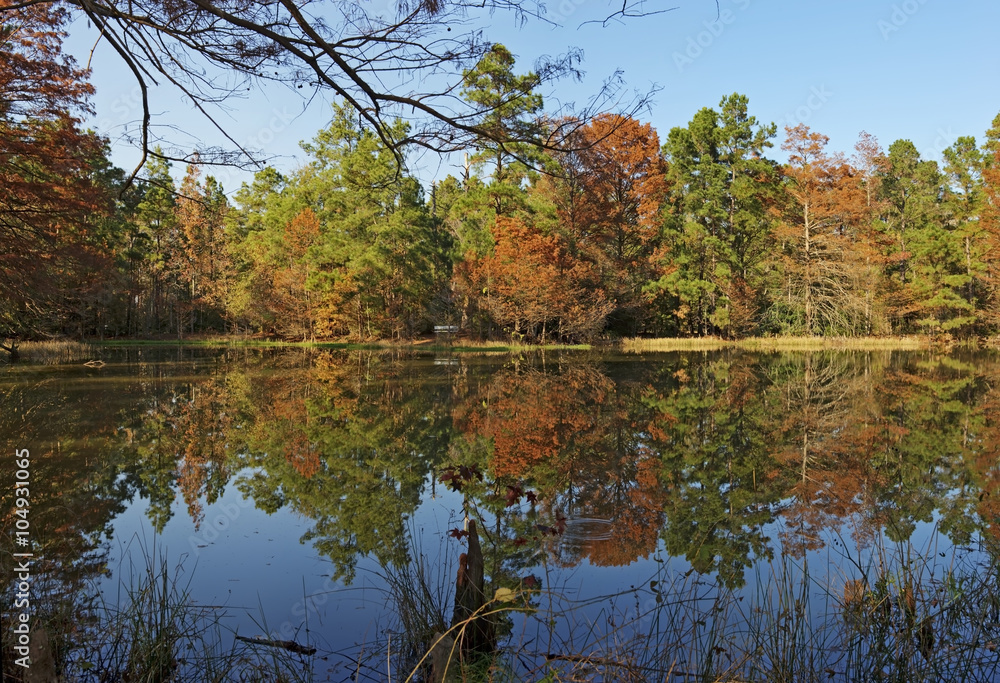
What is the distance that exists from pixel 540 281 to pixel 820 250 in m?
15.7

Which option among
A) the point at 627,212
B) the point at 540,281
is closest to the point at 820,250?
the point at 627,212

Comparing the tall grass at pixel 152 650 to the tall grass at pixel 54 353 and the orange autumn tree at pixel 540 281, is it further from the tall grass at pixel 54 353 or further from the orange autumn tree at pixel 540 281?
the orange autumn tree at pixel 540 281

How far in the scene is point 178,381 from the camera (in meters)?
16.0

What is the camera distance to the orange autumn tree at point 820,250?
3098cm

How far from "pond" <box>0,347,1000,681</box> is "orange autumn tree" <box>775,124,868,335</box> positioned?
739 inches

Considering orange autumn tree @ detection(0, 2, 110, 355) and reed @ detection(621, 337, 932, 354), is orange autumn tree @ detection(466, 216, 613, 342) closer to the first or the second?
reed @ detection(621, 337, 932, 354)

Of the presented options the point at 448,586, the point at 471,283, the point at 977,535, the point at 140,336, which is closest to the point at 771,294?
the point at 471,283

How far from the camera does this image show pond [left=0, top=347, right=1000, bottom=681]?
306 cm

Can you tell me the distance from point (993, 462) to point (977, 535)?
9.82ft

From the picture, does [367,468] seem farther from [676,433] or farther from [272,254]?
[272,254]

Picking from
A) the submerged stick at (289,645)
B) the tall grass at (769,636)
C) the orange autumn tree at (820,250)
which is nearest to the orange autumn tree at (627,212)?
the orange autumn tree at (820,250)

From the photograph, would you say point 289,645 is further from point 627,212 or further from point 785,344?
point 785,344

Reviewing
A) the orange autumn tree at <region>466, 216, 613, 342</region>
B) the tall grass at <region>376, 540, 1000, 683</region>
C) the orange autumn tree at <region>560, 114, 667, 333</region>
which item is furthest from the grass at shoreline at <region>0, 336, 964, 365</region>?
the tall grass at <region>376, 540, 1000, 683</region>

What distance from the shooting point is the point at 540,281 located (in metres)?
26.9
